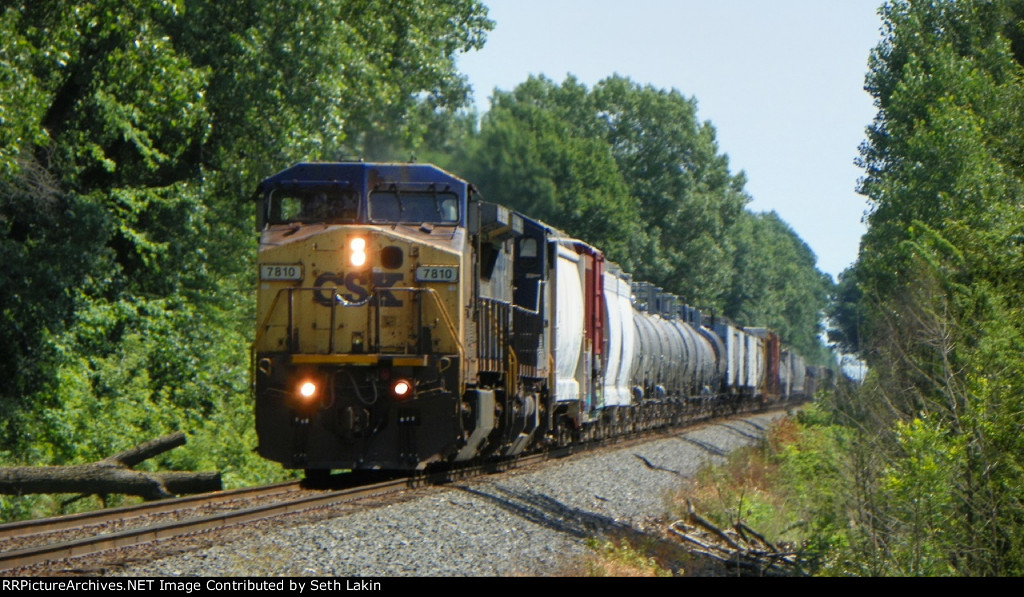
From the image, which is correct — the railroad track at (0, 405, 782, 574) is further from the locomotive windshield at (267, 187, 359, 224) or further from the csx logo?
the locomotive windshield at (267, 187, 359, 224)

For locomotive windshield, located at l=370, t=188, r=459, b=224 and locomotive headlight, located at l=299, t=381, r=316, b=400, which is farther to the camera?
locomotive windshield, located at l=370, t=188, r=459, b=224

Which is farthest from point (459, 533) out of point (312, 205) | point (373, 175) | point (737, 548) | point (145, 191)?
point (145, 191)

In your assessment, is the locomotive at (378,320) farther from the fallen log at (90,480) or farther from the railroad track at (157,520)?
the fallen log at (90,480)

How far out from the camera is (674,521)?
1474 centimetres

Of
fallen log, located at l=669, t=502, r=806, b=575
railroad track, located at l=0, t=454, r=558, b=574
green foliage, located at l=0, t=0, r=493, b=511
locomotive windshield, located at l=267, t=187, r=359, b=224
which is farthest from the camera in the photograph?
green foliage, located at l=0, t=0, r=493, b=511

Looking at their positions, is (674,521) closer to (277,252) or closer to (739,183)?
(277,252)

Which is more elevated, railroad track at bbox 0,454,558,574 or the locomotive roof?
the locomotive roof

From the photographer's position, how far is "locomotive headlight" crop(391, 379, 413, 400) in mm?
13172

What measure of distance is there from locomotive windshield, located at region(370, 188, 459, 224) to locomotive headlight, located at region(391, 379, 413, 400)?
6.58 feet

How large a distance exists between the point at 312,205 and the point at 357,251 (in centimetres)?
118

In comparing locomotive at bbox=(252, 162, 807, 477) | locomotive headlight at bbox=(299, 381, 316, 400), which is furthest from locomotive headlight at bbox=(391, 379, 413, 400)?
locomotive headlight at bbox=(299, 381, 316, 400)

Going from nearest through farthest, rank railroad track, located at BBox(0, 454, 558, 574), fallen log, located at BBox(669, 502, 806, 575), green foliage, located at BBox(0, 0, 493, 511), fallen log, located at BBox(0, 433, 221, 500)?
railroad track, located at BBox(0, 454, 558, 574)
fallen log, located at BBox(669, 502, 806, 575)
fallen log, located at BBox(0, 433, 221, 500)
green foliage, located at BBox(0, 0, 493, 511)

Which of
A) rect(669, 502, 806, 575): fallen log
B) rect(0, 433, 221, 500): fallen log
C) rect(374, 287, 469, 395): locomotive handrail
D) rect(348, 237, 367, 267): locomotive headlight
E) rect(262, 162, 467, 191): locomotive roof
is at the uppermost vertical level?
rect(262, 162, 467, 191): locomotive roof

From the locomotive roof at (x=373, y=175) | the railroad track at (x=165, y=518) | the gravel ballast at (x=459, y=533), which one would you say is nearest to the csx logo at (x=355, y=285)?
the locomotive roof at (x=373, y=175)
